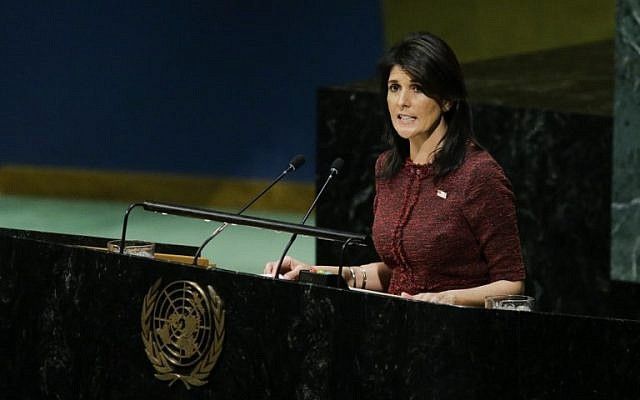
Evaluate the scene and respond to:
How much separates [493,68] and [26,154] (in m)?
3.53

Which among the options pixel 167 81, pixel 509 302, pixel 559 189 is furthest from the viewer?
pixel 167 81

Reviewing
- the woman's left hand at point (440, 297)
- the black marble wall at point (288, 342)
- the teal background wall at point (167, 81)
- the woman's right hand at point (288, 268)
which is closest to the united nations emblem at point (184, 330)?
the black marble wall at point (288, 342)

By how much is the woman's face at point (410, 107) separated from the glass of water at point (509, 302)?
60 cm

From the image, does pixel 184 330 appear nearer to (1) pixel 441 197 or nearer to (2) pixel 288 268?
(2) pixel 288 268

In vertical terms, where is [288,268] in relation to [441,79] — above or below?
below

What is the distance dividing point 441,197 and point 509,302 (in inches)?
20.3

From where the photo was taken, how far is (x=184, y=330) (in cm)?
344

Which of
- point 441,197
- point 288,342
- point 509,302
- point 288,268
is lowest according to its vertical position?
point 288,342

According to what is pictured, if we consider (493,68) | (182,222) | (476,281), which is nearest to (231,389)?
(476,281)

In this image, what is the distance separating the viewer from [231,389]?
3410 mm

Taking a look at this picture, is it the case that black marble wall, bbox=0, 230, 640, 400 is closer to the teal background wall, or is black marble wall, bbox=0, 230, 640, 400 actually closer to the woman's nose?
the woman's nose

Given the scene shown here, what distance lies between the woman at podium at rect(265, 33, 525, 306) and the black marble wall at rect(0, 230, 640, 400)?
365mm

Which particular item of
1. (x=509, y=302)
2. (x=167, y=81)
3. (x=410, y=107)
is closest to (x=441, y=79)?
(x=410, y=107)

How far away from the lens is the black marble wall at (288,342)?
3.07 m
